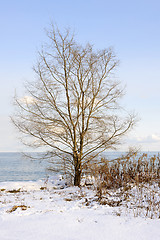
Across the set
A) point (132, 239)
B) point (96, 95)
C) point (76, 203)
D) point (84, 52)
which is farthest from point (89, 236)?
point (84, 52)

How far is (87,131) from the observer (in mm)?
11219

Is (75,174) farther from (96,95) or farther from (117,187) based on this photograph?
(96,95)

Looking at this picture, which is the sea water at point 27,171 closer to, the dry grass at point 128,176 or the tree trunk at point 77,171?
the dry grass at point 128,176

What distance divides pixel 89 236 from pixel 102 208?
6.59 feet

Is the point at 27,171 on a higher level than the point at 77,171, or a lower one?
lower

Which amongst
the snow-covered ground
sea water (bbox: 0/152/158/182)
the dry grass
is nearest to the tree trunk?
sea water (bbox: 0/152/158/182)

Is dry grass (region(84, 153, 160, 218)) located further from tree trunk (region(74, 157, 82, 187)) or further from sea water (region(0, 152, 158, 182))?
Answer: tree trunk (region(74, 157, 82, 187))

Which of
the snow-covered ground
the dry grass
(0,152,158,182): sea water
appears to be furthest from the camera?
(0,152,158,182): sea water

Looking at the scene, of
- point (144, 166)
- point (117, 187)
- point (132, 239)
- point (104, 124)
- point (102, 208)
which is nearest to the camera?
point (132, 239)

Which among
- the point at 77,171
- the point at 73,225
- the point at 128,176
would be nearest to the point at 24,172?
the point at 77,171

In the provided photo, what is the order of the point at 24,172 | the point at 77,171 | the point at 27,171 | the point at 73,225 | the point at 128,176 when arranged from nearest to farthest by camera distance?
the point at 73,225
the point at 128,176
the point at 77,171
the point at 24,172
the point at 27,171

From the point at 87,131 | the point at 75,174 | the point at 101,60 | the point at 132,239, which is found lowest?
the point at 132,239

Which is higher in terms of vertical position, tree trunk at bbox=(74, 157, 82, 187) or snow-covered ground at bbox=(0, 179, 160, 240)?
tree trunk at bbox=(74, 157, 82, 187)

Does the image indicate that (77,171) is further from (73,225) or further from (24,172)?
(24,172)
